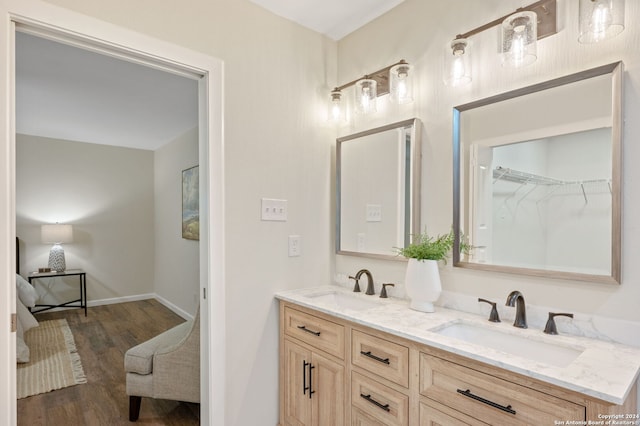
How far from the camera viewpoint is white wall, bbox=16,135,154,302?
4.62 m

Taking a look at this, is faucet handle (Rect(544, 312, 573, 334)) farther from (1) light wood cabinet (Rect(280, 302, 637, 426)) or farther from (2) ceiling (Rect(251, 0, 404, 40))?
(2) ceiling (Rect(251, 0, 404, 40))

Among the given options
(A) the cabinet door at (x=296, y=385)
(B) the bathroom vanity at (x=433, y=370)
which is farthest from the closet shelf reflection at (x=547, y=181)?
(A) the cabinet door at (x=296, y=385)

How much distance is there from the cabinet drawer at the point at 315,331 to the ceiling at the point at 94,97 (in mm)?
2130

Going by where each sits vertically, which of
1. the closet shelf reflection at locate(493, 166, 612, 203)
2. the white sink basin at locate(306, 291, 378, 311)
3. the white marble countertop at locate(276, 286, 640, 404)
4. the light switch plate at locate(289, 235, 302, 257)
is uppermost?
the closet shelf reflection at locate(493, 166, 612, 203)

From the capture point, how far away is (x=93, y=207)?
505 centimetres

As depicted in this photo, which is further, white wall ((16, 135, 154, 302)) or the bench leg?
white wall ((16, 135, 154, 302))

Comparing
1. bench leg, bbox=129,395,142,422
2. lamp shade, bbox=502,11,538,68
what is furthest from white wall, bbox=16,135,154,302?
lamp shade, bbox=502,11,538,68

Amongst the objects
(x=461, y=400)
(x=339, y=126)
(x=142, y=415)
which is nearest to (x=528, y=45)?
(x=339, y=126)

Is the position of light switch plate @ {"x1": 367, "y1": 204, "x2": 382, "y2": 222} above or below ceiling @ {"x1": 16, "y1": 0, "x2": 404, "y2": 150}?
below

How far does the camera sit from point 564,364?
4.00 feet

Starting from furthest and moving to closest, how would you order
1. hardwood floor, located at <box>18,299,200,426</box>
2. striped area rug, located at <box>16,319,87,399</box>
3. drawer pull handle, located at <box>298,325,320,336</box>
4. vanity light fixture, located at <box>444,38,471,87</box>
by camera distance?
striped area rug, located at <box>16,319,87,399</box> < hardwood floor, located at <box>18,299,200,426</box> < drawer pull handle, located at <box>298,325,320,336</box> < vanity light fixture, located at <box>444,38,471,87</box>

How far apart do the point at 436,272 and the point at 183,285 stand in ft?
12.4

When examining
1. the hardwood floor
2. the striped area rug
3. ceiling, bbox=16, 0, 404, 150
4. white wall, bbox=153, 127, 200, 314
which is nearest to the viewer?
ceiling, bbox=16, 0, 404, 150

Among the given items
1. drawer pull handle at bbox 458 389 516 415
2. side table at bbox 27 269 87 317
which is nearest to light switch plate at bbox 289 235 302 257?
drawer pull handle at bbox 458 389 516 415
